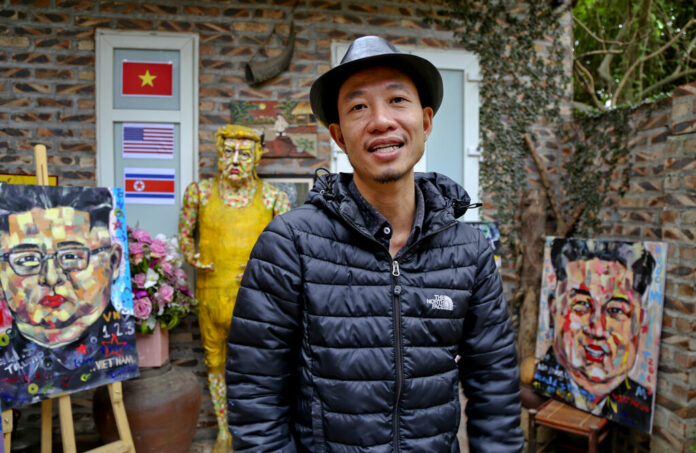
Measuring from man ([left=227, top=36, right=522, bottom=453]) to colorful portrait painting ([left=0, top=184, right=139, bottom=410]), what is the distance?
1461mm

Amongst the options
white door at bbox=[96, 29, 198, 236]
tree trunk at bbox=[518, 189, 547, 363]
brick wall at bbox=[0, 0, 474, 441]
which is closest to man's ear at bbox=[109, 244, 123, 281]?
white door at bbox=[96, 29, 198, 236]

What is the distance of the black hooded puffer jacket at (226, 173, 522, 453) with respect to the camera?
3.11 feet

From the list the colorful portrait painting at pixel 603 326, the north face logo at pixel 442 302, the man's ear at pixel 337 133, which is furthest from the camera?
the colorful portrait painting at pixel 603 326

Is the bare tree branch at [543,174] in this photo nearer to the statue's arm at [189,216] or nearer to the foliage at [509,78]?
the foliage at [509,78]

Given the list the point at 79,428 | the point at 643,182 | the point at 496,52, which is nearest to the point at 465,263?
the point at 643,182

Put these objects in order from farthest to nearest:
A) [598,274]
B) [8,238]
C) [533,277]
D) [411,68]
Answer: [533,277], [598,274], [8,238], [411,68]

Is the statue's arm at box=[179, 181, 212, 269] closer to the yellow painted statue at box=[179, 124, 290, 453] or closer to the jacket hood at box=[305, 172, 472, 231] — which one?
the yellow painted statue at box=[179, 124, 290, 453]

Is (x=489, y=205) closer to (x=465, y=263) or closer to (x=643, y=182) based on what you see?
(x=643, y=182)

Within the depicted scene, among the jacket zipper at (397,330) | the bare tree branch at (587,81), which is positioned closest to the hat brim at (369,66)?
the jacket zipper at (397,330)

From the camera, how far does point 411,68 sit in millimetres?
1097

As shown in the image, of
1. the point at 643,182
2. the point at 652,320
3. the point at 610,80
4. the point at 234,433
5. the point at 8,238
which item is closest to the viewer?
the point at 234,433

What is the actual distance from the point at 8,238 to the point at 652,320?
306 centimetres

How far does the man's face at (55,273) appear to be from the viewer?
190 cm

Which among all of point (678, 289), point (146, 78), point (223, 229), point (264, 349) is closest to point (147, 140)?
point (146, 78)
